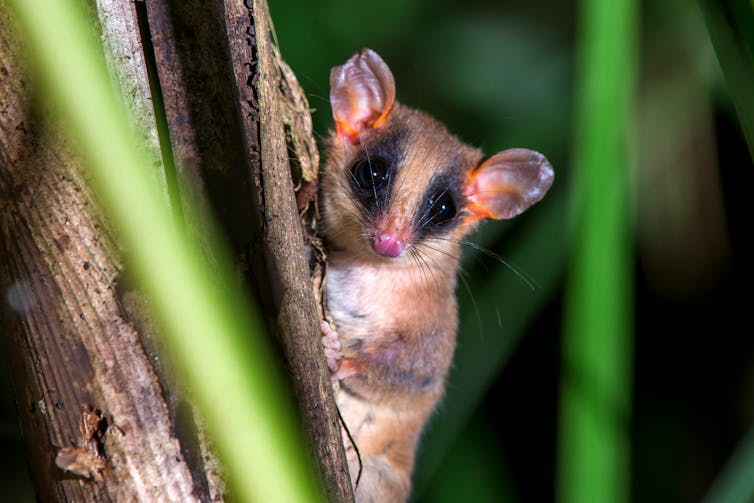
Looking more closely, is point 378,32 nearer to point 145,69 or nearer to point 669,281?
point 669,281

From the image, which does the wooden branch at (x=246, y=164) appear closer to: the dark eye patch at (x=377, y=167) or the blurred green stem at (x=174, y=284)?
the blurred green stem at (x=174, y=284)

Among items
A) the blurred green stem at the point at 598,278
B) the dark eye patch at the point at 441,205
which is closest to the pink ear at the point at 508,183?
the dark eye patch at the point at 441,205

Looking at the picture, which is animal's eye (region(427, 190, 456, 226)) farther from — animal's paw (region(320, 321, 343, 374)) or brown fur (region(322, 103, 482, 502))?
animal's paw (region(320, 321, 343, 374))

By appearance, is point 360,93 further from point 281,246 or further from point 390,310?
→ point 281,246

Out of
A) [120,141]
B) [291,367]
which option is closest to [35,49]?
[120,141]

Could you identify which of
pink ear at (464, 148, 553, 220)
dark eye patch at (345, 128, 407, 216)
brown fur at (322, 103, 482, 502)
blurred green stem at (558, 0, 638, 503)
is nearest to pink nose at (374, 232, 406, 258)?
brown fur at (322, 103, 482, 502)
